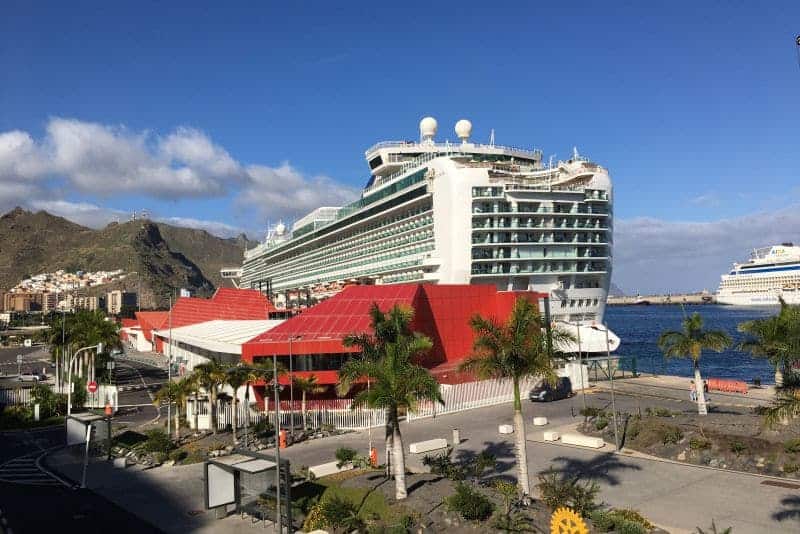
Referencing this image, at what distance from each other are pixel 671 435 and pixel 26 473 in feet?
90.4

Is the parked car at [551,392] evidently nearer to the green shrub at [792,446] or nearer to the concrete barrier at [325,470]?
the green shrub at [792,446]

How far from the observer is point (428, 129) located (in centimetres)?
7950

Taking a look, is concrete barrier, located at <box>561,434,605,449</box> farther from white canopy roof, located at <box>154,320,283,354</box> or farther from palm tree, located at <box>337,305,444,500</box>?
white canopy roof, located at <box>154,320,283,354</box>

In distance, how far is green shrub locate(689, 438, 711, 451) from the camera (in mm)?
24422

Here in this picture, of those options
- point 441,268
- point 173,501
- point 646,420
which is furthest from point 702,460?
point 441,268

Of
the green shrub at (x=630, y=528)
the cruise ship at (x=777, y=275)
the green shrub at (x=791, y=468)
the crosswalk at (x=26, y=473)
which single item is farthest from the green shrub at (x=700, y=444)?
the cruise ship at (x=777, y=275)

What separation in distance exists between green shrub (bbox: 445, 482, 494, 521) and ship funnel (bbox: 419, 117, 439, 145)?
214ft

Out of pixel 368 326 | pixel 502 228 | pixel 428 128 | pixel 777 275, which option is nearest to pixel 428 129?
pixel 428 128

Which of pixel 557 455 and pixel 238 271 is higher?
pixel 238 271

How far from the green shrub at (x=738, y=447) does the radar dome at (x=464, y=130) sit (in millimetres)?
58356

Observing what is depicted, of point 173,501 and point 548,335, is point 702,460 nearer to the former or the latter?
point 548,335

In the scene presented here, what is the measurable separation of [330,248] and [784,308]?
233 feet

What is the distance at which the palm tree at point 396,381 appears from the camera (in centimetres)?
1908

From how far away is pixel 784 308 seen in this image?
24.0m
